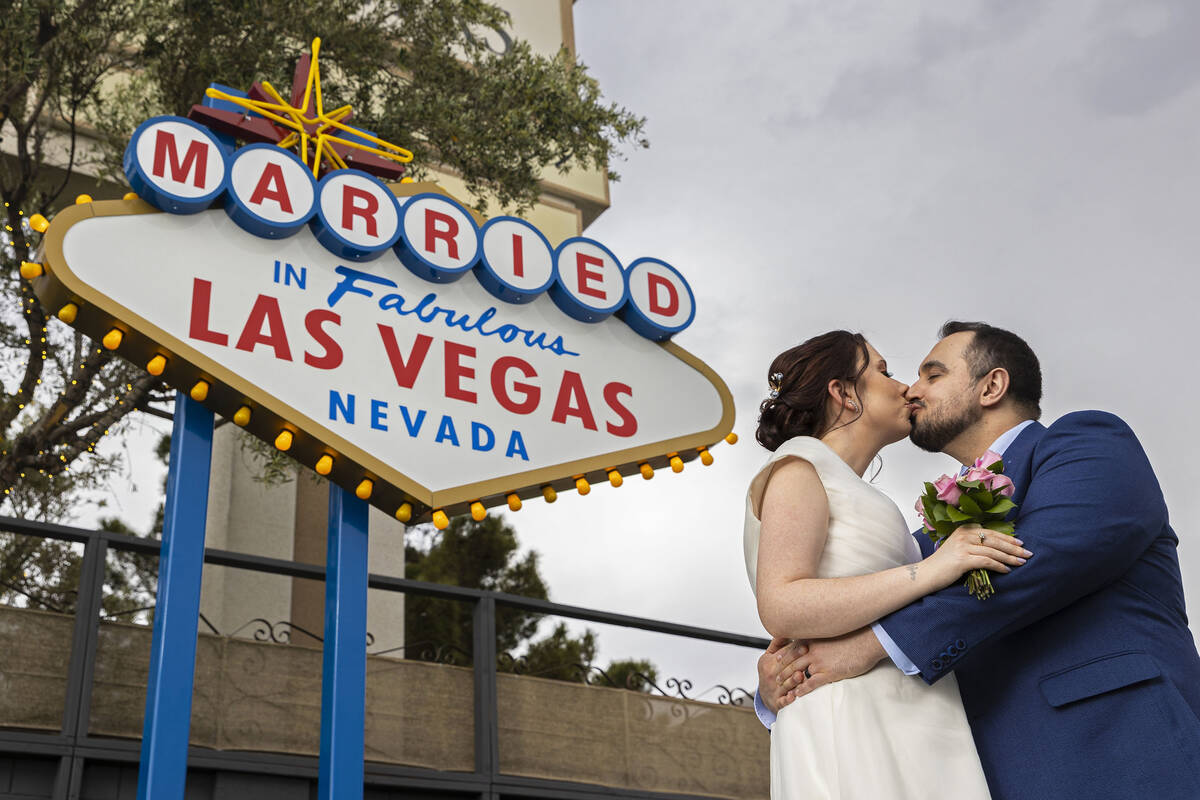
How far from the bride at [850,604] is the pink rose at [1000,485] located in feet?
0.35

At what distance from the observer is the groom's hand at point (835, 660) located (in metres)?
2.79

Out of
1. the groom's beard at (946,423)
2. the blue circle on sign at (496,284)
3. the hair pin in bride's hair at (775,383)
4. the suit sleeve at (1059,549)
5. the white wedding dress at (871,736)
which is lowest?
the white wedding dress at (871,736)

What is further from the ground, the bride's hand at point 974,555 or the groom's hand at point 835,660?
the bride's hand at point 974,555

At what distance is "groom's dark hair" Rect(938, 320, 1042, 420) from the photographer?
318 centimetres

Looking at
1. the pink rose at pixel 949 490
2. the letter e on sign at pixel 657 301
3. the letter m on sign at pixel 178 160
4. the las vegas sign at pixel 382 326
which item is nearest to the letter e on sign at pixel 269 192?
the las vegas sign at pixel 382 326

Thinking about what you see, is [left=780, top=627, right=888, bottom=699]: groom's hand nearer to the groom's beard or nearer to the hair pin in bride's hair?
the groom's beard

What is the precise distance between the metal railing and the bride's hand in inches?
219

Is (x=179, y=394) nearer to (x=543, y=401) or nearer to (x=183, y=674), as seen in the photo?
(x=183, y=674)

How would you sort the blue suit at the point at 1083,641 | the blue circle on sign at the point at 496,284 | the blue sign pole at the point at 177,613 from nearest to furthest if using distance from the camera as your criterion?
the blue suit at the point at 1083,641, the blue sign pole at the point at 177,613, the blue circle on sign at the point at 496,284

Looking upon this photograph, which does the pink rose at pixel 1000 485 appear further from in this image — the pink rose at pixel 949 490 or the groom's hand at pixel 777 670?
the groom's hand at pixel 777 670

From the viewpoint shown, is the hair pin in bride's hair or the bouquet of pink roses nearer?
the bouquet of pink roses

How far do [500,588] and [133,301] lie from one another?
11.0 meters

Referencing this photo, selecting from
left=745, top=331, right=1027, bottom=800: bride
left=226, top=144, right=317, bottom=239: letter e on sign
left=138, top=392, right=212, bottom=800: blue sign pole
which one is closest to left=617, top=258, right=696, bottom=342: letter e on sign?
left=226, top=144, right=317, bottom=239: letter e on sign

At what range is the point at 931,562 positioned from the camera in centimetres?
Answer: 273
